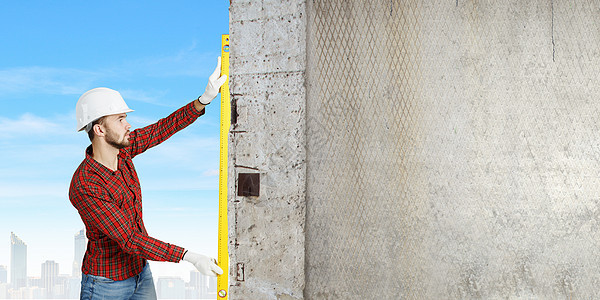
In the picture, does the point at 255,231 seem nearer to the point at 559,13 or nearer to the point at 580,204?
the point at 580,204

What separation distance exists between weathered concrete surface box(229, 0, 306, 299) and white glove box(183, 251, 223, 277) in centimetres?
22

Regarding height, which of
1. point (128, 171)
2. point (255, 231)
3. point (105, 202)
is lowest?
point (255, 231)

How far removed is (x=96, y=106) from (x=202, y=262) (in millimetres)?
1092

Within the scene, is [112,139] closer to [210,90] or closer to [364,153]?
[210,90]

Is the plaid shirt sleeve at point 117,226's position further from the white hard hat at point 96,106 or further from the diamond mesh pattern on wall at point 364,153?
the diamond mesh pattern on wall at point 364,153

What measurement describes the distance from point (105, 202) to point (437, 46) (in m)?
2.01

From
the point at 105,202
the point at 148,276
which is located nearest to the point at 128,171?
the point at 105,202

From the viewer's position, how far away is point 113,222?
235 cm

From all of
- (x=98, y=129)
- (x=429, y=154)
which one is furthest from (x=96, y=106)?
(x=429, y=154)

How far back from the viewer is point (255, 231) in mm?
2650

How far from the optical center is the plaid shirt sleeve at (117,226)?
7.72 feet

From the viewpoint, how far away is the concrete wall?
2.51m

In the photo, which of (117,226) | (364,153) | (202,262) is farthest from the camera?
(364,153)

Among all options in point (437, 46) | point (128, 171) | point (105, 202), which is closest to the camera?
point (105, 202)
